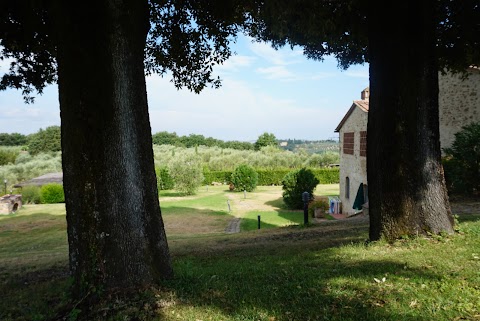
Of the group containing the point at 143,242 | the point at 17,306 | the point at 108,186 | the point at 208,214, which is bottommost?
the point at 208,214

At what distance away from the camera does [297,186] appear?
24.4 m

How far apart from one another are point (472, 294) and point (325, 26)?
634 centimetres

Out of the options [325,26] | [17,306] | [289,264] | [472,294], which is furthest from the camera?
[325,26]

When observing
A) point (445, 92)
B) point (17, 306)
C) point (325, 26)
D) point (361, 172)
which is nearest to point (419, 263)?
point (17, 306)

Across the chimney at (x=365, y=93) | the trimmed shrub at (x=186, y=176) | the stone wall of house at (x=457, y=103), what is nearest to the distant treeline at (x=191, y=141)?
the trimmed shrub at (x=186, y=176)

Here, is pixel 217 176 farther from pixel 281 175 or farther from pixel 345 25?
pixel 345 25

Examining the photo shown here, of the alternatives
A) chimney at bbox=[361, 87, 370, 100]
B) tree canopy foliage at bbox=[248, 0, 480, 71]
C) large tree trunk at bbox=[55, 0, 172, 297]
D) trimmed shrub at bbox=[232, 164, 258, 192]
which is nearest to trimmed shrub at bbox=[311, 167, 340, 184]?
trimmed shrub at bbox=[232, 164, 258, 192]

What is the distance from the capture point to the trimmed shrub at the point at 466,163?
12.3m

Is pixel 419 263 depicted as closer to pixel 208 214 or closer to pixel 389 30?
pixel 389 30

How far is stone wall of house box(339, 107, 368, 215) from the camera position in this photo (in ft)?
69.9

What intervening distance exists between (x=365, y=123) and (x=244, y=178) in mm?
17617

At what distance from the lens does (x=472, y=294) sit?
11.0 feet

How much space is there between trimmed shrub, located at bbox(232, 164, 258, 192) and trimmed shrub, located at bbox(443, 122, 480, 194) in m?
24.4

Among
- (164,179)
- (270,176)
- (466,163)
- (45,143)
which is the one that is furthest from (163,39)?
(45,143)
